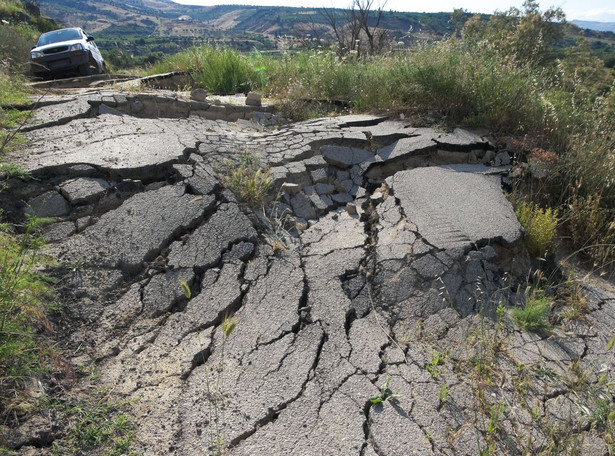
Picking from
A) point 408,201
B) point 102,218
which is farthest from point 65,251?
point 408,201

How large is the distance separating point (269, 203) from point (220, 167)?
60cm

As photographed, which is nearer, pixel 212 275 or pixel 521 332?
pixel 521 332

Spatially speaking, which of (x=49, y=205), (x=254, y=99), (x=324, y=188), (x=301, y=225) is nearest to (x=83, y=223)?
(x=49, y=205)

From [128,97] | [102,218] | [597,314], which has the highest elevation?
[128,97]

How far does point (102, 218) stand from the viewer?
3.11 meters

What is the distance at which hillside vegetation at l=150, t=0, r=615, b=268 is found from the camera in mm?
3836

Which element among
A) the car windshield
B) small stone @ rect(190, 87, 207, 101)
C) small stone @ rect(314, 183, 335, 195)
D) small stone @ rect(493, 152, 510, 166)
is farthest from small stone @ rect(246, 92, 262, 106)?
the car windshield

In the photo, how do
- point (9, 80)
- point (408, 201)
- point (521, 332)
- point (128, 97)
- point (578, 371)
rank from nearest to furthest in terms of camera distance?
point (578, 371), point (521, 332), point (408, 201), point (128, 97), point (9, 80)

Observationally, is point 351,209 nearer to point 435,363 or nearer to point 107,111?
point 435,363

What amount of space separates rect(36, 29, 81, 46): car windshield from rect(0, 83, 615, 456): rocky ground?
669cm

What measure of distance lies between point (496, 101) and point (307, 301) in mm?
3695

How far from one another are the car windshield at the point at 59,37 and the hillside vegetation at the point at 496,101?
395cm

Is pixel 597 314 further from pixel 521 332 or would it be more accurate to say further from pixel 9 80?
pixel 9 80

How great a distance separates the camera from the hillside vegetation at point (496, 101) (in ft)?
12.6
